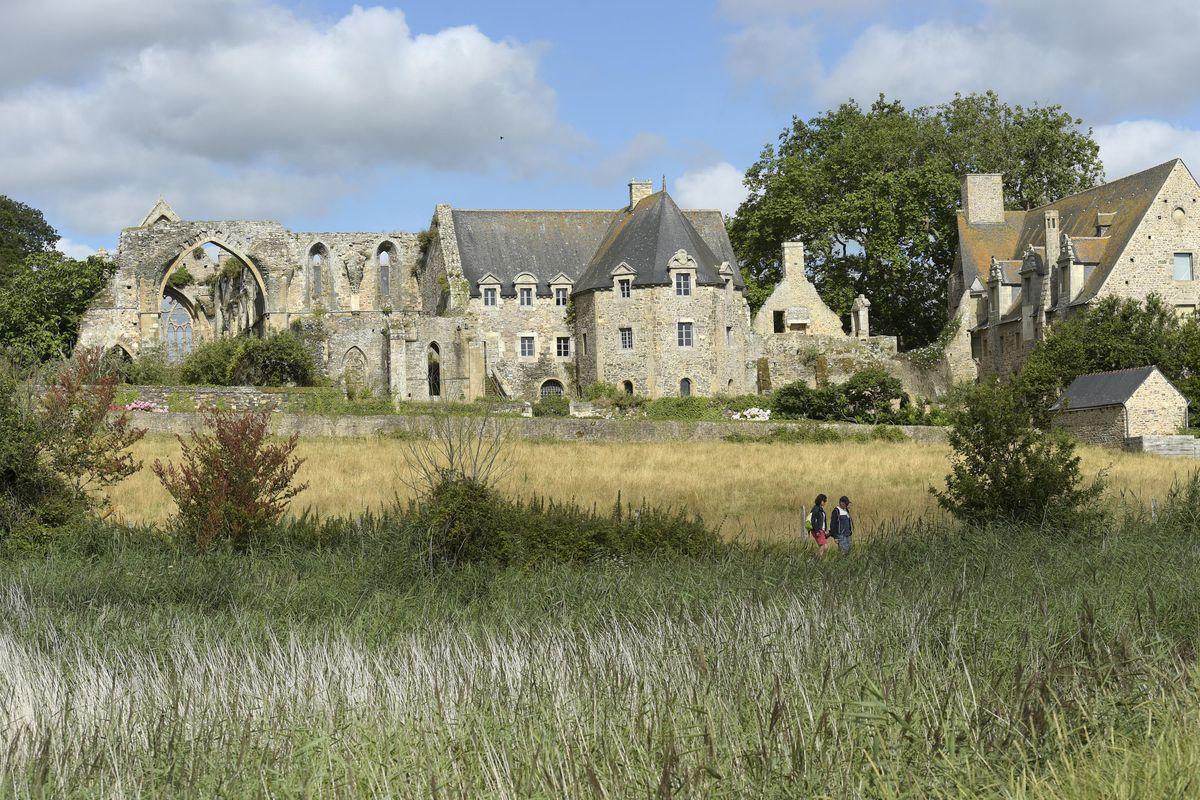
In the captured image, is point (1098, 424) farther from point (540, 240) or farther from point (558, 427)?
point (540, 240)

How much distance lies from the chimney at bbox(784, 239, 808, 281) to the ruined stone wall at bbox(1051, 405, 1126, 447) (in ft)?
52.5

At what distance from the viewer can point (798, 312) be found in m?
52.9

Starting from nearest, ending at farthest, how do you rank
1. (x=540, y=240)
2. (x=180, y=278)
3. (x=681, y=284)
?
(x=681, y=284) → (x=540, y=240) → (x=180, y=278)

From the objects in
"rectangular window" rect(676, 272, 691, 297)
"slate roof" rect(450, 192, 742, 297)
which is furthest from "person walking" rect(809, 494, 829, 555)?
"slate roof" rect(450, 192, 742, 297)

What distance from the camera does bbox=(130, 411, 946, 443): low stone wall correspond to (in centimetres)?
3628

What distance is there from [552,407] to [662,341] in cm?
611

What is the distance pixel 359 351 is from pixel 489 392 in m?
4.85

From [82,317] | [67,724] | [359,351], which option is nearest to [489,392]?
[359,351]

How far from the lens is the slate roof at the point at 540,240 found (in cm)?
5272

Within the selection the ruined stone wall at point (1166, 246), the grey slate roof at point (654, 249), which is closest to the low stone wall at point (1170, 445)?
the ruined stone wall at point (1166, 246)

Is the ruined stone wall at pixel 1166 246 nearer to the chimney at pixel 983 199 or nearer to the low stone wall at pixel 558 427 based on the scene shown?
the chimney at pixel 983 199

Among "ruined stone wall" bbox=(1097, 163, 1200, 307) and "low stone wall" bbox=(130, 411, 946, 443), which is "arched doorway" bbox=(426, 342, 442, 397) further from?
"ruined stone wall" bbox=(1097, 163, 1200, 307)

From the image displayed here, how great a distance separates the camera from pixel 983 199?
52.8m

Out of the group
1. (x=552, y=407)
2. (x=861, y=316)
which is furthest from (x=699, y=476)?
(x=861, y=316)
